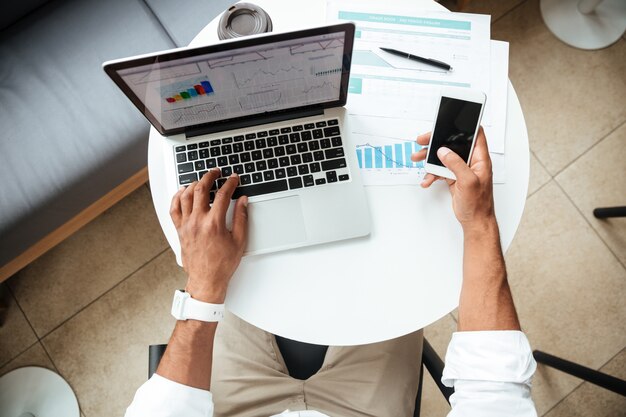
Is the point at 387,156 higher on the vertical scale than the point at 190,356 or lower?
higher

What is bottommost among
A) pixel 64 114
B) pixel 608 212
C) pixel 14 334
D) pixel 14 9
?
pixel 608 212

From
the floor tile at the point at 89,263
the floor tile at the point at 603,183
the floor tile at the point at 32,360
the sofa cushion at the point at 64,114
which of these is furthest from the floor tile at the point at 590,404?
the floor tile at the point at 32,360

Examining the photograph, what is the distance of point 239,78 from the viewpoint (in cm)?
82

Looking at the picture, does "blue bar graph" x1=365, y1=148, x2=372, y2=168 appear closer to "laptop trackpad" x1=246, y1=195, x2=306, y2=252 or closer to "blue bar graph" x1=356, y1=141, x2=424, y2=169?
"blue bar graph" x1=356, y1=141, x2=424, y2=169

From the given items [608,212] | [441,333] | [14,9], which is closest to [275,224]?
[441,333]

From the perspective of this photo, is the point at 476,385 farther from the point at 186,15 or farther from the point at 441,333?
the point at 186,15

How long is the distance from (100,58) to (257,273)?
81cm

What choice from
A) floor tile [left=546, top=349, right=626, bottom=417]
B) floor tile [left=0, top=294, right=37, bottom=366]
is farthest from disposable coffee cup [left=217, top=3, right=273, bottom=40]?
floor tile [left=546, top=349, right=626, bottom=417]

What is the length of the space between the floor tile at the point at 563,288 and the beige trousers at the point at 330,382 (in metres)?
0.74

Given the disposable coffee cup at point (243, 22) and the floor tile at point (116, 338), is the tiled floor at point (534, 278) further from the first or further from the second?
the disposable coffee cup at point (243, 22)

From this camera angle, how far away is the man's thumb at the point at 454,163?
0.92 metres

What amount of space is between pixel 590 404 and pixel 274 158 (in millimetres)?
1403

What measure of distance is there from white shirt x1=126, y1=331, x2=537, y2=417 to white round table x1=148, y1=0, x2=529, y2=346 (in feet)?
0.34

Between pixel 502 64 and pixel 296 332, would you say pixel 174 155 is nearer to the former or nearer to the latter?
pixel 296 332
